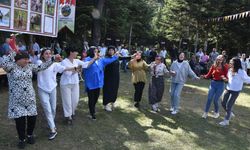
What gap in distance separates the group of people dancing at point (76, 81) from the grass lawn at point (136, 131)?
0.26m

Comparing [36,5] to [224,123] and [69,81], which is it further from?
[224,123]

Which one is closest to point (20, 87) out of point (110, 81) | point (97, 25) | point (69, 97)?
point (69, 97)

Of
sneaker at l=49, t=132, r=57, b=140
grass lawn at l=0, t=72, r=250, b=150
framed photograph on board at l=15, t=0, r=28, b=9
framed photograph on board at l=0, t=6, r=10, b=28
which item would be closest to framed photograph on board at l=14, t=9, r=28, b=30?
framed photograph on board at l=15, t=0, r=28, b=9

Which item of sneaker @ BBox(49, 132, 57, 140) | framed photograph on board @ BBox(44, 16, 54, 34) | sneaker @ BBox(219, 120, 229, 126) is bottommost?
sneaker @ BBox(219, 120, 229, 126)

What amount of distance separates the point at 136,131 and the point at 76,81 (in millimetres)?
1718

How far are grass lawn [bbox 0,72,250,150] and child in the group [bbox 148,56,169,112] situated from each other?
39 centimetres

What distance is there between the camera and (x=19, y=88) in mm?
5867

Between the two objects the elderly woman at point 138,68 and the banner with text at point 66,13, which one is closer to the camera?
the elderly woman at point 138,68

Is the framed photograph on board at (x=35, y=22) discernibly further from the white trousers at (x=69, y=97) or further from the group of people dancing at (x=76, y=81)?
the white trousers at (x=69, y=97)

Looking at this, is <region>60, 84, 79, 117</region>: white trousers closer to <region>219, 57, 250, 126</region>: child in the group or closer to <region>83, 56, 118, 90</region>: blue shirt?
<region>83, 56, 118, 90</region>: blue shirt

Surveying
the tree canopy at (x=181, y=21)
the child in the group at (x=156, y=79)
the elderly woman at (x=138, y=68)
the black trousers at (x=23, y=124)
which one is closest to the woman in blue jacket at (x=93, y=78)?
the elderly woman at (x=138, y=68)

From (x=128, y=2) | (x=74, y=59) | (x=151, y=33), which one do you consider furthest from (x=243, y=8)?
(x=74, y=59)

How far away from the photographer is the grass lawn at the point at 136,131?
684 centimetres

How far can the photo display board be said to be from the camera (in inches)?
498
